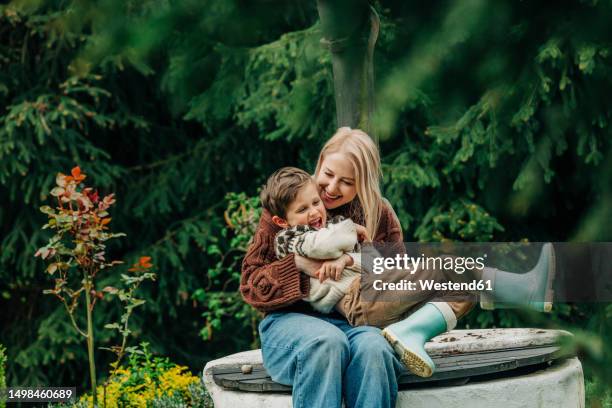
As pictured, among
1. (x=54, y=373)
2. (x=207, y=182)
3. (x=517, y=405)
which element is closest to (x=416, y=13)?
(x=517, y=405)

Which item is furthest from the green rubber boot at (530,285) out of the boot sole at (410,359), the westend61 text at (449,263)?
the boot sole at (410,359)

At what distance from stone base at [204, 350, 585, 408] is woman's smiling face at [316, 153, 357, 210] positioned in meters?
0.60

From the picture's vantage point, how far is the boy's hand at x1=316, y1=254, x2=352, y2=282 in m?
2.42

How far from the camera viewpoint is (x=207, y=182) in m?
5.58

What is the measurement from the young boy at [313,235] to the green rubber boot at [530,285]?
3.90 feet

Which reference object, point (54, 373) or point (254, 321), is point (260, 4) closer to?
point (254, 321)

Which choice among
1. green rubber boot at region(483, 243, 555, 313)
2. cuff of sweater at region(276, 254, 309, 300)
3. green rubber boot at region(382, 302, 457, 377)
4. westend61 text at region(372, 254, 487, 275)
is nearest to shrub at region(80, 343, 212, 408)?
cuff of sweater at region(276, 254, 309, 300)

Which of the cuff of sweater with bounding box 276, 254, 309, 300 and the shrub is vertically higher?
the cuff of sweater with bounding box 276, 254, 309, 300

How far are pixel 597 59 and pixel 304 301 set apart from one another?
165cm

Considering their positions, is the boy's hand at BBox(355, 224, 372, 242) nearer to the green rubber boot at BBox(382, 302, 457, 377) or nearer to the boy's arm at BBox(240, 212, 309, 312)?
the boy's arm at BBox(240, 212, 309, 312)

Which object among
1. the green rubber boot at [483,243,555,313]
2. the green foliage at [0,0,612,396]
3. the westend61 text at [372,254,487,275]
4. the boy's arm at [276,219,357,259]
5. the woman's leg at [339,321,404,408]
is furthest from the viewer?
the green foliage at [0,0,612,396]

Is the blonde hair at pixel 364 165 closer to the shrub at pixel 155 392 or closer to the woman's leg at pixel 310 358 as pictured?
the woman's leg at pixel 310 358

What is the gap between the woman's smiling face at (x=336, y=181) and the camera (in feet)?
8.52

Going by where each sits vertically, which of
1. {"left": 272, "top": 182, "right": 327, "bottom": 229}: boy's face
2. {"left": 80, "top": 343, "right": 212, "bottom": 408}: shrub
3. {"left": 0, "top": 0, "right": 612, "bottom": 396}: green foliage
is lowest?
{"left": 80, "top": 343, "right": 212, "bottom": 408}: shrub
